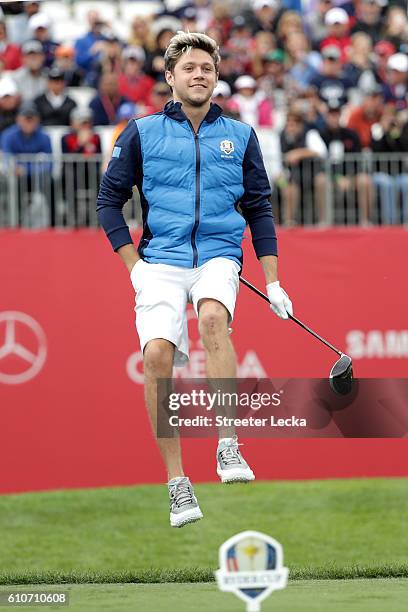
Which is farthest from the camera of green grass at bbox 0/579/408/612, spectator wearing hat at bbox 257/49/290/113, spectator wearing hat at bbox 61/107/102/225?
spectator wearing hat at bbox 257/49/290/113

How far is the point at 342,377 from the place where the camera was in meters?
8.41

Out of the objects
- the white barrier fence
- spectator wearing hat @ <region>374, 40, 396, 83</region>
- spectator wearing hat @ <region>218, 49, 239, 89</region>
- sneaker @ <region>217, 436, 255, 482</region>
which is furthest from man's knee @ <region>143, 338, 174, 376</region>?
spectator wearing hat @ <region>374, 40, 396, 83</region>

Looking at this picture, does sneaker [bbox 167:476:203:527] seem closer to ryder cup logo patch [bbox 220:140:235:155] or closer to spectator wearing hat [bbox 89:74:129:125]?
ryder cup logo patch [bbox 220:140:235:155]

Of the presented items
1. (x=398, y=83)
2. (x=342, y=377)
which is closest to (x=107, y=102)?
(x=398, y=83)

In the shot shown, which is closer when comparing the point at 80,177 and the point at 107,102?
the point at 80,177

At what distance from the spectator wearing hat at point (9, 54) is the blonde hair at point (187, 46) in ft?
28.8

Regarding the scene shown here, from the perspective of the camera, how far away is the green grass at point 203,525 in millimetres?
12477

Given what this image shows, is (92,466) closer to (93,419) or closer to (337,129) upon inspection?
(93,419)

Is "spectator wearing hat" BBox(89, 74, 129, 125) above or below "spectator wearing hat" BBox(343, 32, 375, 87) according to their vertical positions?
below

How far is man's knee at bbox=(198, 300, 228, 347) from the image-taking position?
8125mm

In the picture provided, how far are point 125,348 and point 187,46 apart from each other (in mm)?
6292

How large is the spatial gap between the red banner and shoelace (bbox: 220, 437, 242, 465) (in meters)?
5.77

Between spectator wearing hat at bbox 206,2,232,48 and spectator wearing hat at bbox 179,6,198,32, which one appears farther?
spectator wearing hat at bbox 206,2,232,48

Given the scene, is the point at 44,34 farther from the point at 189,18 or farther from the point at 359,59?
the point at 359,59
